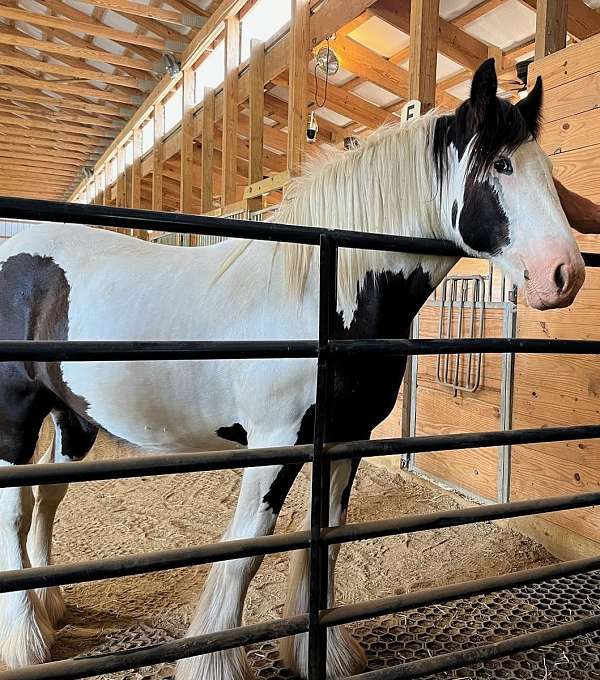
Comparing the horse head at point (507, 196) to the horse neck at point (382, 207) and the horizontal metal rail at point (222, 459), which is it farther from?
the horizontal metal rail at point (222, 459)

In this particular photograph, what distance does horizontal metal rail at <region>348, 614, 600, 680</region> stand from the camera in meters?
0.98

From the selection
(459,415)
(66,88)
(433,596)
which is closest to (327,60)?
(459,415)

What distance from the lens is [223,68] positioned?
16.6 ft

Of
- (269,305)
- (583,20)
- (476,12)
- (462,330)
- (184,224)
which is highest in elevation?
(476,12)

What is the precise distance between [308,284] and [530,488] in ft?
5.22

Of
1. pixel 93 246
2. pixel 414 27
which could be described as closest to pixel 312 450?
pixel 93 246

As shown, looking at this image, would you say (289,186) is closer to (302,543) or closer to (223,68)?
(302,543)

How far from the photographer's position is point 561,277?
3.31ft

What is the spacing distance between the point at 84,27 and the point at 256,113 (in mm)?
2698

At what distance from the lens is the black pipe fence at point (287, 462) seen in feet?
2.46

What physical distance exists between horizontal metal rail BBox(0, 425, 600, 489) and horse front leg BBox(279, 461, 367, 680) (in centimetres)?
43

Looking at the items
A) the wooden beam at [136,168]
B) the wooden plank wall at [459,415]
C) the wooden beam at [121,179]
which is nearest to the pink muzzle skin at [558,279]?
the wooden plank wall at [459,415]

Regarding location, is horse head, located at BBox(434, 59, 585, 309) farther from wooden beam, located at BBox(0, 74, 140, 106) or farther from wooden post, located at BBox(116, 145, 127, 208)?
wooden post, located at BBox(116, 145, 127, 208)

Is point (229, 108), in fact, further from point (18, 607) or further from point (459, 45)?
point (18, 607)
